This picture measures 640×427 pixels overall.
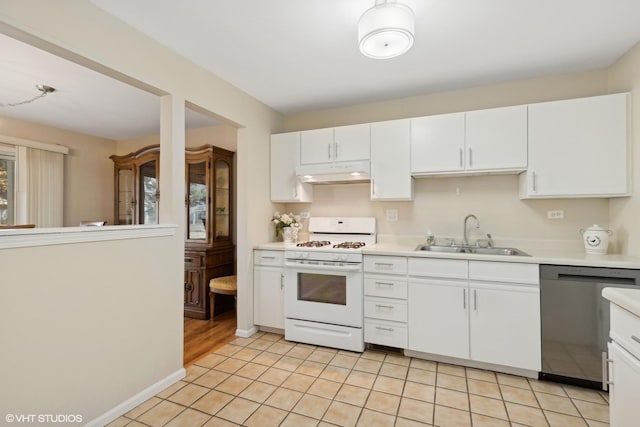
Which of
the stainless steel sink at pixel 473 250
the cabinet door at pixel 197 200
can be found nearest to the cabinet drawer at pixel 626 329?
the stainless steel sink at pixel 473 250

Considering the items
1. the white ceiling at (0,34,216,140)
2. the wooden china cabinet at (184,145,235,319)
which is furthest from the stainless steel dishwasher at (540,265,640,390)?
the white ceiling at (0,34,216,140)

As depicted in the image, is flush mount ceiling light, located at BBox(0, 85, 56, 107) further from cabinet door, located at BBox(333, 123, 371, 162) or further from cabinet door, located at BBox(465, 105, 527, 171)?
cabinet door, located at BBox(465, 105, 527, 171)

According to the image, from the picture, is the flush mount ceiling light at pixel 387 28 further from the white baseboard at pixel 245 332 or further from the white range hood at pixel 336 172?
the white baseboard at pixel 245 332

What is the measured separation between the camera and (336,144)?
3105 millimetres

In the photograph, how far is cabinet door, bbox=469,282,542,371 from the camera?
218 centimetres

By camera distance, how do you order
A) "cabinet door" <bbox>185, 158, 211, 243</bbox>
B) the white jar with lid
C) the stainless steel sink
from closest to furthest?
the white jar with lid
the stainless steel sink
"cabinet door" <bbox>185, 158, 211, 243</bbox>

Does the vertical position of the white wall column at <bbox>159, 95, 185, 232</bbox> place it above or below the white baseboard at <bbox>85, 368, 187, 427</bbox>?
above

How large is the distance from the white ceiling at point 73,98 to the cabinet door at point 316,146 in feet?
4.80

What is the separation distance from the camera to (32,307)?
57.9 inches

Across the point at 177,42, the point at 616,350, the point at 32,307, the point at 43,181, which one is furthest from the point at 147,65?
the point at 43,181

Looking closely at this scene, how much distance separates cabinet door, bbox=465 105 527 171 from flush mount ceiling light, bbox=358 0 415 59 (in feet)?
4.19

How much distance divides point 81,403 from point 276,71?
259 cm

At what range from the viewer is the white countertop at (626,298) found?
959 millimetres

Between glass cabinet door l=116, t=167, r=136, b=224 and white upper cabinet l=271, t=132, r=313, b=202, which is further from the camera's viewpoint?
glass cabinet door l=116, t=167, r=136, b=224
